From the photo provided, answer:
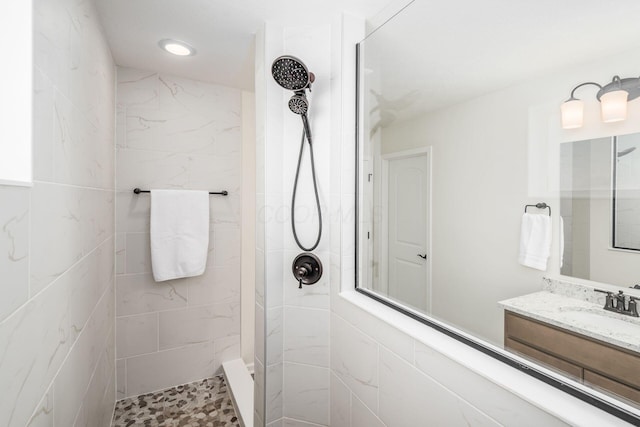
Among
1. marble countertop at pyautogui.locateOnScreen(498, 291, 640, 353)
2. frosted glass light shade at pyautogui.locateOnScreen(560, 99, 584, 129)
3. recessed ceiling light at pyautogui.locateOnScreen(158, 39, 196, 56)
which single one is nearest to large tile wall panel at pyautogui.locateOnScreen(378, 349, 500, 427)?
marble countertop at pyautogui.locateOnScreen(498, 291, 640, 353)

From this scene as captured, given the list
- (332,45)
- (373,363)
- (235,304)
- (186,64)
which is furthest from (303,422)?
(186,64)

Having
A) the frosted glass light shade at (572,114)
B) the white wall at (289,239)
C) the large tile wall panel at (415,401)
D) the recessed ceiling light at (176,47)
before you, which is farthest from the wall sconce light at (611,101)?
the recessed ceiling light at (176,47)

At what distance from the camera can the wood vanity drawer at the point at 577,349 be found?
62cm

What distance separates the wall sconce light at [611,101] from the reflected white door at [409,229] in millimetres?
466

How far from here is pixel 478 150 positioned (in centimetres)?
96

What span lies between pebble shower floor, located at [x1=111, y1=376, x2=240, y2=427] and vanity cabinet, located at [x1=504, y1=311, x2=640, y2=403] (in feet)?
5.86

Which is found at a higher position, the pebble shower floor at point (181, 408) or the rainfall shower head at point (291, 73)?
the rainfall shower head at point (291, 73)

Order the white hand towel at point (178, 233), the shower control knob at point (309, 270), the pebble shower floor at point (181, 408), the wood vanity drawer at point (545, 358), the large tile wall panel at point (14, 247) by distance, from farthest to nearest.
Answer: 1. the white hand towel at point (178, 233)
2. the pebble shower floor at point (181, 408)
3. the shower control knob at point (309, 270)
4. the wood vanity drawer at point (545, 358)
5. the large tile wall panel at point (14, 247)

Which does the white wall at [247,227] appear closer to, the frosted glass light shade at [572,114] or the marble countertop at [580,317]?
the marble countertop at [580,317]

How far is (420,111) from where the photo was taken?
1152mm

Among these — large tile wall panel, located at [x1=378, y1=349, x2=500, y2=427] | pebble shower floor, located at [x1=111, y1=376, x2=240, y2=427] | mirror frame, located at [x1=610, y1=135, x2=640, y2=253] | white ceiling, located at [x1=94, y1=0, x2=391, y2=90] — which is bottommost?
pebble shower floor, located at [x1=111, y1=376, x2=240, y2=427]

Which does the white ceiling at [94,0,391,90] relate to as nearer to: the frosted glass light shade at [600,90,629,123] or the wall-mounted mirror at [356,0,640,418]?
the wall-mounted mirror at [356,0,640,418]

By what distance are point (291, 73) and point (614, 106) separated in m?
1.05

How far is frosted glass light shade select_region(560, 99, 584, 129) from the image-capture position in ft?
2.31
